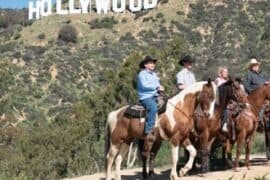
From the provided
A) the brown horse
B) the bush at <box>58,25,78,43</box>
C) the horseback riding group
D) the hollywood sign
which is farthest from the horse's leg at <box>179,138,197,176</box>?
the hollywood sign

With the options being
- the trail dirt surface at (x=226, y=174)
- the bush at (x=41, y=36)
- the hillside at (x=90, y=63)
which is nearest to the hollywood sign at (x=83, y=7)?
the hillside at (x=90, y=63)

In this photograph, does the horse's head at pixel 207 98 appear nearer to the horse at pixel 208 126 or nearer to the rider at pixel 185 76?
the horse at pixel 208 126

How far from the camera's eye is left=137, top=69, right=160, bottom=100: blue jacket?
15.2 meters

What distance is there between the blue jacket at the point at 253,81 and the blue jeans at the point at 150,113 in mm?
3218

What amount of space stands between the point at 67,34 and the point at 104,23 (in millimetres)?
6785

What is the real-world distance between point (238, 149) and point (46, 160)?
1382cm

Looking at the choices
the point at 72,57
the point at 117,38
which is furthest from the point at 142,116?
the point at 117,38

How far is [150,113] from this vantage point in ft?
49.2

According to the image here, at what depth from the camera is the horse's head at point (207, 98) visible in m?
15.1

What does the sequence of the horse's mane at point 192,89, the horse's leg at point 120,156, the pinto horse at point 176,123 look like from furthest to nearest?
the horse's leg at point 120,156 < the horse's mane at point 192,89 < the pinto horse at point 176,123

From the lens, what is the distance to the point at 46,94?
5562 centimetres

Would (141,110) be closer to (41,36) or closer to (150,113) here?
(150,113)

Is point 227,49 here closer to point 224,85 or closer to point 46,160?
point 46,160

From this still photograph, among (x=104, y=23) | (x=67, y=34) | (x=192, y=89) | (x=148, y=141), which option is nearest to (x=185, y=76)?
(x=192, y=89)
